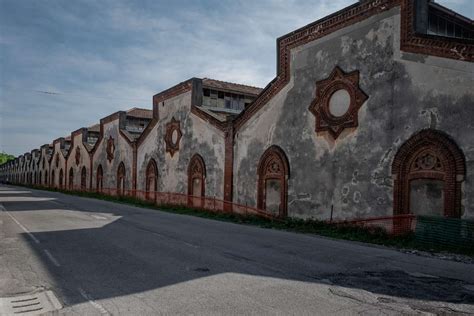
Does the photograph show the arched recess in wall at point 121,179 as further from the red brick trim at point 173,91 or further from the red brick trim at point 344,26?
the red brick trim at point 344,26

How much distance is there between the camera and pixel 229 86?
37.9 meters

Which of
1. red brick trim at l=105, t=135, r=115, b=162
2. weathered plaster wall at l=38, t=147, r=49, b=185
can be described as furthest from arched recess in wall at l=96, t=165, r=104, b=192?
weathered plaster wall at l=38, t=147, r=49, b=185

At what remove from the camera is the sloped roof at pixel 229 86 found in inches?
1433

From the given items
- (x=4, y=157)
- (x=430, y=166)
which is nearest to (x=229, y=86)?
(x=430, y=166)

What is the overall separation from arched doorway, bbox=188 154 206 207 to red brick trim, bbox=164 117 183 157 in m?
2.48

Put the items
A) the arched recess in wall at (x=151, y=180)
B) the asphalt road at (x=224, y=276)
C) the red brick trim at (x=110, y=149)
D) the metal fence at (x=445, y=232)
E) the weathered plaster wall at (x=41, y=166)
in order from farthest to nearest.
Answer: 1. the weathered plaster wall at (x=41, y=166)
2. the red brick trim at (x=110, y=149)
3. the arched recess in wall at (x=151, y=180)
4. the metal fence at (x=445, y=232)
5. the asphalt road at (x=224, y=276)

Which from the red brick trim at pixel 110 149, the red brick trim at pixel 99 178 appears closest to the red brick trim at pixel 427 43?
the red brick trim at pixel 110 149

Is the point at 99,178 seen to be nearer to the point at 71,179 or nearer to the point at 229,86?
the point at 71,179

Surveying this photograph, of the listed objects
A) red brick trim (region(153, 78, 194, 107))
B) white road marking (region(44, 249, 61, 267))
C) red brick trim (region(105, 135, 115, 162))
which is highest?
red brick trim (region(153, 78, 194, 107))

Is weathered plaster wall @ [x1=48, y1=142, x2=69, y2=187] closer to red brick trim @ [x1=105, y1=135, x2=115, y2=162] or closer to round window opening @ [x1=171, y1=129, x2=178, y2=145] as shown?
red brick trim @ [x1=105, y1=135, x2=115, y2=162]

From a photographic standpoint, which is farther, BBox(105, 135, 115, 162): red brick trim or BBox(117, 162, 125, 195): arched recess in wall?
BBox(105, 135, 115, 162): red brick trim

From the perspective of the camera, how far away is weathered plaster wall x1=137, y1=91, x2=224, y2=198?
22.9m

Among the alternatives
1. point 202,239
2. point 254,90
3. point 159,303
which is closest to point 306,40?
point 202,239

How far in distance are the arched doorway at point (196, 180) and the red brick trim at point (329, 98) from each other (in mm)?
9117
